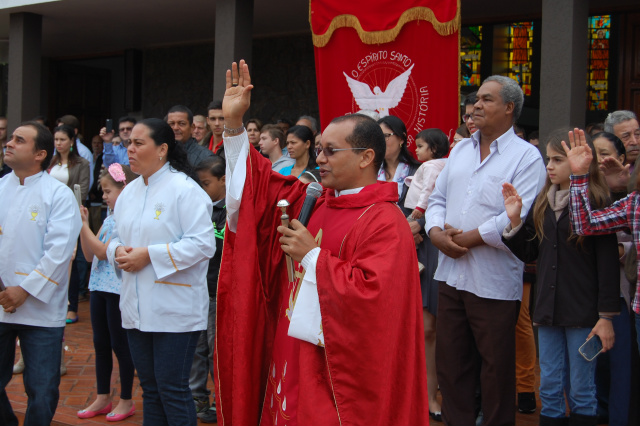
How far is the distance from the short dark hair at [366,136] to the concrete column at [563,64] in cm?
367

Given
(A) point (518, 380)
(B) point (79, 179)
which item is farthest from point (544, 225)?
(B) point (79, 179)

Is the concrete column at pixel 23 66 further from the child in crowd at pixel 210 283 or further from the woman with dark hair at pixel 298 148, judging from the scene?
the child in crowd at pixel 210 283

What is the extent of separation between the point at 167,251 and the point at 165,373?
0.67 metres

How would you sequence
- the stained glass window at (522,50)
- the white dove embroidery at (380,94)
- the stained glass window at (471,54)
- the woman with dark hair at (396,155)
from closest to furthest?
the woman with dark hair at (396,155)
the white dove embroidery at (380,94)
the stained glass window at (522,50)
the stained glass window at (471,54)

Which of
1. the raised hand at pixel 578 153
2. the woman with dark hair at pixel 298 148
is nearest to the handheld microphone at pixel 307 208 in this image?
the raised hand at pixel 578 153

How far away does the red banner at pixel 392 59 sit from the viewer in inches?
252

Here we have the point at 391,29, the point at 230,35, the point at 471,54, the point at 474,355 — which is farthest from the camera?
the point at 471,54

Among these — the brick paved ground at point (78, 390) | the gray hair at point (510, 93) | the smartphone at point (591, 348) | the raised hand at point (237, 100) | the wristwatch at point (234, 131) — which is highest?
the gray hair at point (510, 93)

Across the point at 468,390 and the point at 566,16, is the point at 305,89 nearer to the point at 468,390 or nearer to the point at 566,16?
the point at 566,16

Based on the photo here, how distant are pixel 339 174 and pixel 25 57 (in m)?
9.04

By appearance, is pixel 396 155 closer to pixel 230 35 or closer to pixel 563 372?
pixel 563 372

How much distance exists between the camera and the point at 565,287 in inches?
156

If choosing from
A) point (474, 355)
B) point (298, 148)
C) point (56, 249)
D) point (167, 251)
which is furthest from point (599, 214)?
point (56, 249)

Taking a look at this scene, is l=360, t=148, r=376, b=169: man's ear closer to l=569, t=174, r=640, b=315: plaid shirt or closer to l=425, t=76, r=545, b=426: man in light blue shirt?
l=425, t=76, r=545, b=426: man in light blue shirt
